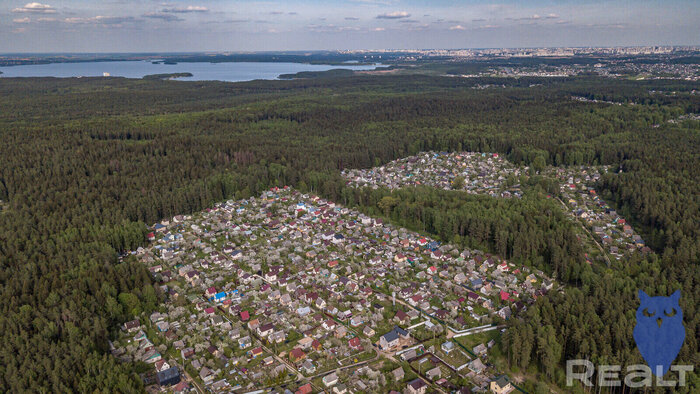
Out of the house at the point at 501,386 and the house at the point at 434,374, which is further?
the house at the point at 434,374

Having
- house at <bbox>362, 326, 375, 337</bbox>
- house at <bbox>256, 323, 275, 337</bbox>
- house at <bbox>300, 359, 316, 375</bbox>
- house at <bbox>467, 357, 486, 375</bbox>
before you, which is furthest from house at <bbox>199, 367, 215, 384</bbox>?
house at <bbox>467, 357, 486, 375</bbox>

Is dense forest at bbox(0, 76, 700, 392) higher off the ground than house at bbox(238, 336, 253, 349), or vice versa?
dense forest at bbox(0, 76, 700, 392)

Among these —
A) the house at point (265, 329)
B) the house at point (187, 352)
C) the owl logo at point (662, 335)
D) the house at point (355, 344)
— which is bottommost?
the house at point (187, 352)

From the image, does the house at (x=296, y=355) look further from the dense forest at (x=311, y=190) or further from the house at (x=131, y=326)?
the house at (x=131, y=326)

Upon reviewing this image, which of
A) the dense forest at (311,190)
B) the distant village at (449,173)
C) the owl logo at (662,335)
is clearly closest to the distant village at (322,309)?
the dense forest at (311,190)

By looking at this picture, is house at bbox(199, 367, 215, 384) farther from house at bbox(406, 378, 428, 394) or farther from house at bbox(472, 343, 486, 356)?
house at bbox(472, 343, 486, 356)

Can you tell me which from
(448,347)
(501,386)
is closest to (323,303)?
(448,347)
